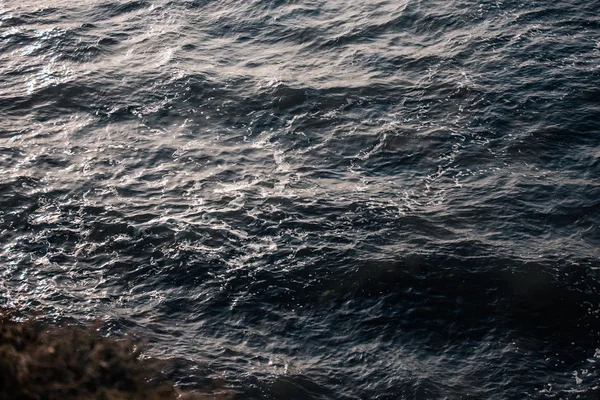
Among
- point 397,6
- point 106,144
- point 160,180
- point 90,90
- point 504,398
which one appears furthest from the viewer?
point 397,6

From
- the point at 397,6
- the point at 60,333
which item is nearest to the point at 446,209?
the point at 60,333

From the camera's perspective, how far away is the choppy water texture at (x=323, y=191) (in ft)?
39.6

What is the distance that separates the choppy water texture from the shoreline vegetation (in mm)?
411

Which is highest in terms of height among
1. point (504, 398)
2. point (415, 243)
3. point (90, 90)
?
point (90, 90)

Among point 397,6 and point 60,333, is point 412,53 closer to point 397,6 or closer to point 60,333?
point 397,6

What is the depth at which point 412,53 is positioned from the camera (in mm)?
19984

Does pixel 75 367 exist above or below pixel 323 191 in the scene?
above

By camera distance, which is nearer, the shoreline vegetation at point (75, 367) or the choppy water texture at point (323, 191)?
the shoreline vegetation at point (75, 367)

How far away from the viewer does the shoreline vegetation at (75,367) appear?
8.13 meters

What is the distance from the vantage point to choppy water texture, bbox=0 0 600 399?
12.1m

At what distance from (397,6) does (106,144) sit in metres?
9.91

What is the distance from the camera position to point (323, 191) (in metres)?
15.6

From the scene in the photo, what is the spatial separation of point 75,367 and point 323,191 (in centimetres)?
702

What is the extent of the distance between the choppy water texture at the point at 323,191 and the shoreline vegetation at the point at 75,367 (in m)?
0.41
